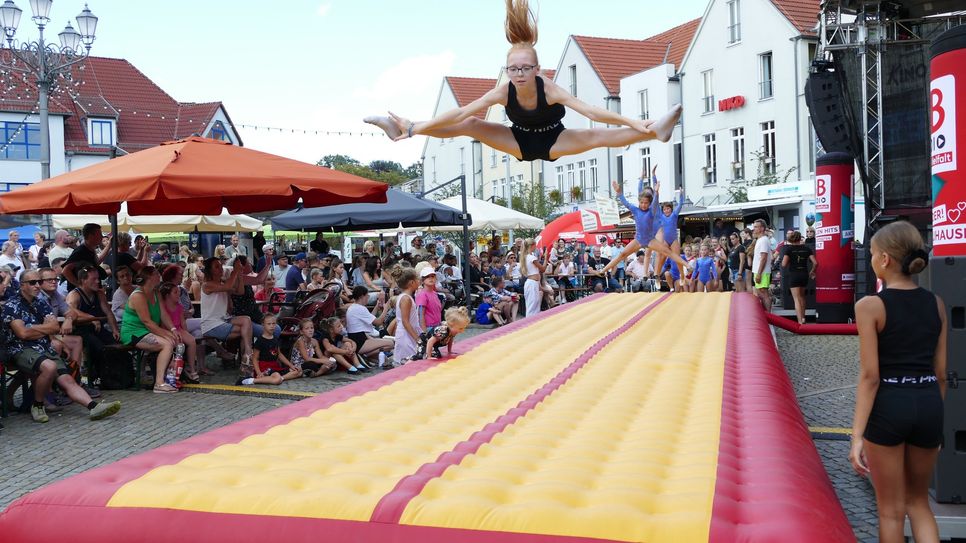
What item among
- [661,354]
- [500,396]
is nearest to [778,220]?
[661,354]

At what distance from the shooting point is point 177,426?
688cm

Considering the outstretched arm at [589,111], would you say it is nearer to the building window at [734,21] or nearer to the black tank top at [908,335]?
the black tank top at [908,335]

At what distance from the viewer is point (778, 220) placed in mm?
25625

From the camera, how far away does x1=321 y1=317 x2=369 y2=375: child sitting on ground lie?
955 cm

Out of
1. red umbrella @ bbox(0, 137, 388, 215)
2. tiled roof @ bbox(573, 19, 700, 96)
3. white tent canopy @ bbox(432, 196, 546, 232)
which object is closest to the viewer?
Answer: red umbrella @ bbox(0, 137, 388, 215)

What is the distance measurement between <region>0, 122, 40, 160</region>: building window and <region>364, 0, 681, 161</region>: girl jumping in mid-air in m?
32.5

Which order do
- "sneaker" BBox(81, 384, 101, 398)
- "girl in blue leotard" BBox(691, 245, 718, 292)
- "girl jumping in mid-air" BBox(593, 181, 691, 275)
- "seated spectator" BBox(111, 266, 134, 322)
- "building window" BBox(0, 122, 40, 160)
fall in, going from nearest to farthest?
"sneaker" BBox(81, 384, 101, 398), "seated spectator" BBox(111, 266, 134, 322), "girl jumping in mid-air" BBox(593, 181, 691, 275), "girl in blue leotard" BBox(691, 245, 718, 292), "building window" BBox(0, 122, 40, 160)

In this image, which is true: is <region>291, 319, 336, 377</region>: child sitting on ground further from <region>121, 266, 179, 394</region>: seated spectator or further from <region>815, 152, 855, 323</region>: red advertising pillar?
<region>815, 152, 855, 323</region>: red advertising pillar

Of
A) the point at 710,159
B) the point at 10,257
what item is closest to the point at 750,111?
the point at 710,159

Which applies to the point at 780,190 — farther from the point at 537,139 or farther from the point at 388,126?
the point at 388,126

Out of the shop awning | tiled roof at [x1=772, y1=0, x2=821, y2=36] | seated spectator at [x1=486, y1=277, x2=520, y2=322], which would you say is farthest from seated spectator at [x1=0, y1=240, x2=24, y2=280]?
tiled roof at [x1=772, y1=0, x2=821, y2=36]

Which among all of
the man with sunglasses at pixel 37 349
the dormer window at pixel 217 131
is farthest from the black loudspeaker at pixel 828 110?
the dormer window at pixel 217 131

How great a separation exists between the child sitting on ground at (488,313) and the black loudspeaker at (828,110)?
6002 millimetres

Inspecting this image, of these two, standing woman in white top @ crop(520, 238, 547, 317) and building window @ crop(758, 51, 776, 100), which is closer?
standing woman in white top @ crop(520, 238, 547, 317)
